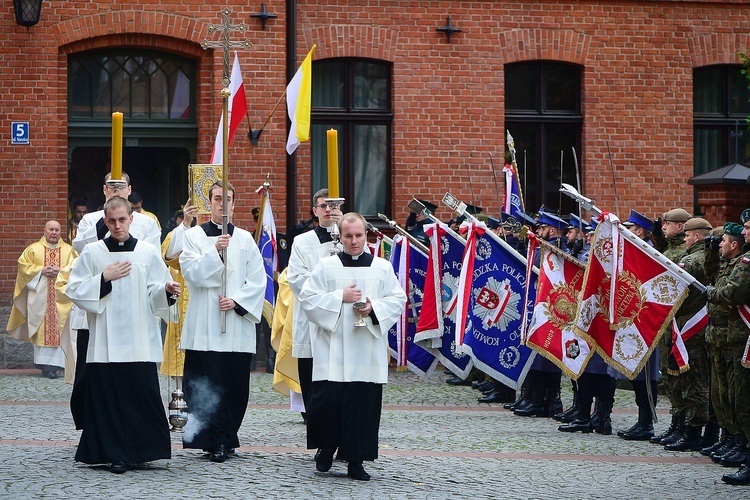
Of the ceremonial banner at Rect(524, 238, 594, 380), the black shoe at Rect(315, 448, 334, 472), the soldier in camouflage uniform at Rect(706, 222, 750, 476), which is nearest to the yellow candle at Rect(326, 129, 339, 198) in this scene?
the black shoe at Rect(315, 448, 334, 472)

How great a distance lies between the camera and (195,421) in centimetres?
1002

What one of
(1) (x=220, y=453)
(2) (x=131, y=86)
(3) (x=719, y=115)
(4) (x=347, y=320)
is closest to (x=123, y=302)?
(1) (x=220, y=453)

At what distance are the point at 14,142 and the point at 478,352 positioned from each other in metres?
7.05

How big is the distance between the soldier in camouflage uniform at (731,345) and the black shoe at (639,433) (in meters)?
1.21

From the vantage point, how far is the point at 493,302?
44.6 feet

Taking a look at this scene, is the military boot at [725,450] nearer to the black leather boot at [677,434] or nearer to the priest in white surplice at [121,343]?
the black leather boot at [677,434]

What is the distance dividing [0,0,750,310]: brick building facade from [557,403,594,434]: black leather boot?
5065 mm

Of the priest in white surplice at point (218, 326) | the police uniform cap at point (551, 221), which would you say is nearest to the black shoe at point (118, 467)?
the priest in white surplice at point (218, 326)

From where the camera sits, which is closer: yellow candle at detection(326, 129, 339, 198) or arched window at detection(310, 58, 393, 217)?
yellow candle at detection(326, 129, 339, 198)

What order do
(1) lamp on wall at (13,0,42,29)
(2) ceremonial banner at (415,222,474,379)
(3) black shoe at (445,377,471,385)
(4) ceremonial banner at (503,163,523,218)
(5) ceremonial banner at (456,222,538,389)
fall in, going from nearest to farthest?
(5) ceremonial banner at (456,222,538,389)
(2) ceremonial banner at (415,222,474,379)
(4) ceremonial banner at (503,163,523,218)
(3) black shoe at (445,377,471,385)
(1) lamp on wall at (13,0,42,29)

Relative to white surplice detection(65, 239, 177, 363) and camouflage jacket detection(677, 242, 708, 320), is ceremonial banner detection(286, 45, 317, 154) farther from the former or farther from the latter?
camouflage jacket detection(677, 242, 708, 320)

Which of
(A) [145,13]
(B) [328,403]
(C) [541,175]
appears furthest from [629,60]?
(B) [328,403]

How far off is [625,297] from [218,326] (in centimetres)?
340

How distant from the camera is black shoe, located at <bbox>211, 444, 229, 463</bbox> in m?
9.95
